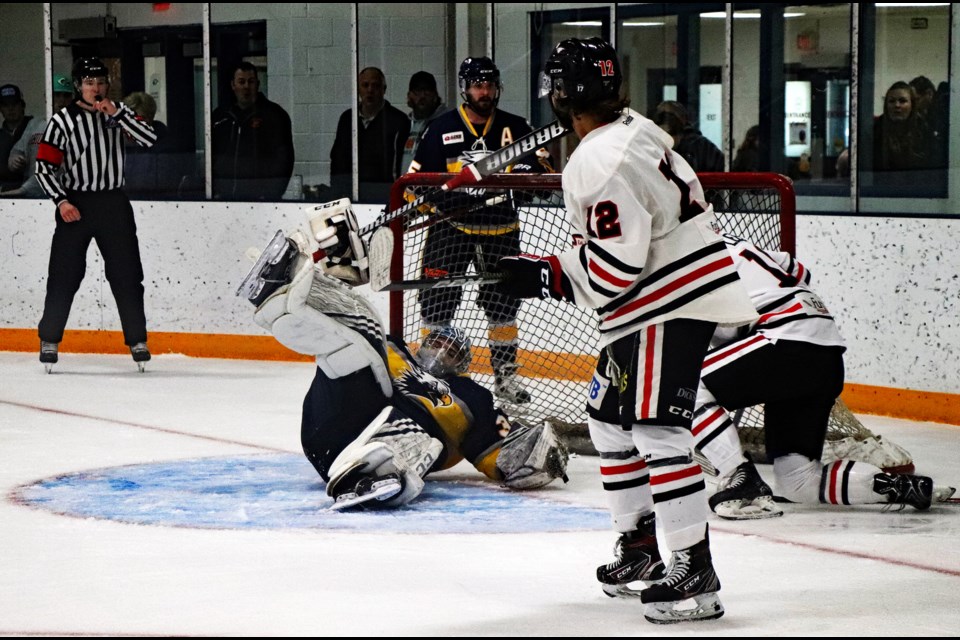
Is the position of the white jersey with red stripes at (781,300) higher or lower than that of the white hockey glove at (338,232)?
lower

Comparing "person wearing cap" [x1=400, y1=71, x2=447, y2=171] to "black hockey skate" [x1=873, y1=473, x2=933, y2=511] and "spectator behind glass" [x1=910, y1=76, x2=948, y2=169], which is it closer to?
"spectator behind glass" [x1=910, y1=76, x2=948, y2=169]

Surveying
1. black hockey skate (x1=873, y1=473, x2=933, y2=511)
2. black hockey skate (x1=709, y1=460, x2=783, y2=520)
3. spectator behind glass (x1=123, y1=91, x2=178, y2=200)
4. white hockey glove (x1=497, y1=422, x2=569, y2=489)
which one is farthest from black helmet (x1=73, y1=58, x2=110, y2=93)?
black hockey skate (x1=873, y1=473, x2=933, y2=511)

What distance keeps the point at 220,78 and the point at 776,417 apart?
4489 mm

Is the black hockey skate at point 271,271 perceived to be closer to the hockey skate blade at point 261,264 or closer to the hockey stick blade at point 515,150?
the hockey skate blade at point 261,264

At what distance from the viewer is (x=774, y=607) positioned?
2.75 m

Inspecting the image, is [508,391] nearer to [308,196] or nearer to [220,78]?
[308,196]

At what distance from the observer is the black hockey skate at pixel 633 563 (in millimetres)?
2801

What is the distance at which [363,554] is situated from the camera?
3211 mm

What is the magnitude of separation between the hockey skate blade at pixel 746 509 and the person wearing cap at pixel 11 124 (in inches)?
202

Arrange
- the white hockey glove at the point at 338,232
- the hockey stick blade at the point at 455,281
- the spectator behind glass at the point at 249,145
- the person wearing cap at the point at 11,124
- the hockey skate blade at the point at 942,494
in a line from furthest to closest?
the person wearing cap at the point at 11,124 < the spectator behind glass at the point at 249,145 < the hockey skate blade at the point at 942,494 < the white hockey glove at the point at 338,232 < the hockey stick blade at the point at 455,281

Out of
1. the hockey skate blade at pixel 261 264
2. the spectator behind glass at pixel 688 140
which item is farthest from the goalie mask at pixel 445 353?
the spectator behind glass at pixel 688 140

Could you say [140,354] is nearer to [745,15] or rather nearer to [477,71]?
[477,71]

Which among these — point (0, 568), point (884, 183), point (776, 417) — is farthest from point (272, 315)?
point (884, 183)

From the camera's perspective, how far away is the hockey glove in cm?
264
